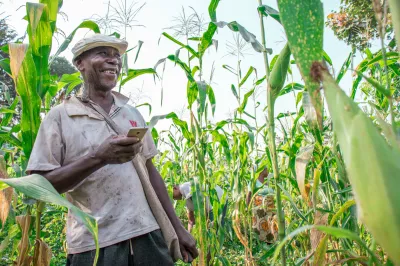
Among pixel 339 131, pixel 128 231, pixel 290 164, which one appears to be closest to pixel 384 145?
pixel 339 131

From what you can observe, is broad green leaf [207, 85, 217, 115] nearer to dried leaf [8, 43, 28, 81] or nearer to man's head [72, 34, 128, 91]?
man's head [72, 34, 128, 91]

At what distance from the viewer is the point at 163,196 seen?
177cm

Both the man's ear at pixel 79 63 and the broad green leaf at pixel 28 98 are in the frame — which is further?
the man's ear at pixel 79 63

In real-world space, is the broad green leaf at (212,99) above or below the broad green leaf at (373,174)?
above

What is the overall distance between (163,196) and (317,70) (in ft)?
4.74

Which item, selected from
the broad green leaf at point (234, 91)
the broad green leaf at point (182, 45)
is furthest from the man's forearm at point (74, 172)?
the broad green leaf at point (234, 91)

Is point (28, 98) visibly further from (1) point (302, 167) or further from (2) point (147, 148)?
(1) point (302, 167)

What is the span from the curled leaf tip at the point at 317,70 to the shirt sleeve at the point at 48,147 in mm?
1215

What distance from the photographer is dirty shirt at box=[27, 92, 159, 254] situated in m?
1.45

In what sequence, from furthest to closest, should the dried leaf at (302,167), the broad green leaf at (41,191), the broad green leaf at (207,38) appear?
the broad green leaf at (207,38)
the dried leaf at (302,167)
the broad green leaf at (41,191)

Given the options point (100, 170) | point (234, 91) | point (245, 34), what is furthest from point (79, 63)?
point (234, 91)

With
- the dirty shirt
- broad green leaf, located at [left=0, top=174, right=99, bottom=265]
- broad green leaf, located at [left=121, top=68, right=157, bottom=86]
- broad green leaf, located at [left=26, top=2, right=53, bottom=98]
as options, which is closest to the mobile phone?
the dirty shirt

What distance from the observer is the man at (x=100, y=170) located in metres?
1.39

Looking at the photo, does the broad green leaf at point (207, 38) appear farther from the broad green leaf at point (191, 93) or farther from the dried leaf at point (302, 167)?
the dried leaf at point (302, 167)
